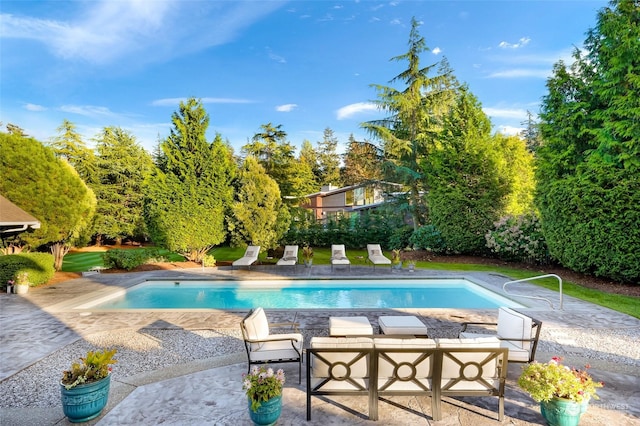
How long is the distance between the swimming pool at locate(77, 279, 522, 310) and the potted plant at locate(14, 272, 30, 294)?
2960mm

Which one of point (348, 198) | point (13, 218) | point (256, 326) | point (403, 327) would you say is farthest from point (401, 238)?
point (13, 218)

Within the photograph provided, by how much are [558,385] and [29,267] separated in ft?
48.6

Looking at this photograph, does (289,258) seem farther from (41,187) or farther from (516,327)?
(516,327)

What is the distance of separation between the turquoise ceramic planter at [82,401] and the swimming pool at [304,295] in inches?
239

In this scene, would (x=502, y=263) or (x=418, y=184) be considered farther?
(x=418, y=184)

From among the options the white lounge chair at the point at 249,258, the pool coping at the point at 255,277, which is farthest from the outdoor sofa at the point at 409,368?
the white lounge chair at the point at 249,258

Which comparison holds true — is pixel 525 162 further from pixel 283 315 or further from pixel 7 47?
pixel 7 47

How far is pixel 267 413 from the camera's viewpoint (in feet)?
11.6

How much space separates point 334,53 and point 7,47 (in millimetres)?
13811

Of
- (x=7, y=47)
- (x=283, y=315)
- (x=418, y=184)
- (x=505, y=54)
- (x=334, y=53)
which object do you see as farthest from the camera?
(x=418, y=184)

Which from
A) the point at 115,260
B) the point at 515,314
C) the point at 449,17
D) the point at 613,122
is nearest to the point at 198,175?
the point at 115,260

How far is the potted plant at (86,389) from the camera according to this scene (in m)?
3.68

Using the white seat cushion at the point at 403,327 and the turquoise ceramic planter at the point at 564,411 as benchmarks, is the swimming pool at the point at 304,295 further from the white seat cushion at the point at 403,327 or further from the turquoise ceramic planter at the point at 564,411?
the turquoise ceramic planter at the point at 564,411

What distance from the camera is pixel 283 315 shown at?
26.3 ft
